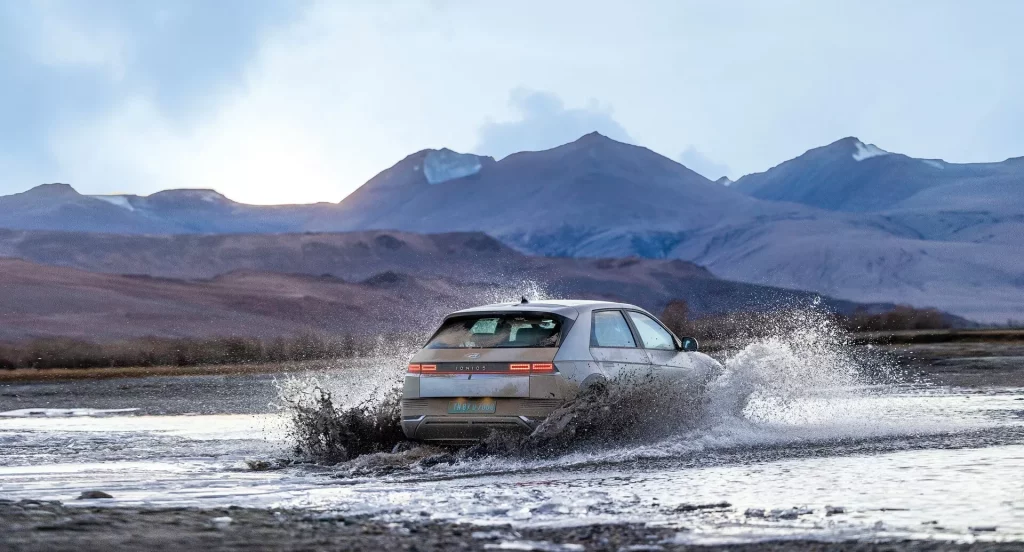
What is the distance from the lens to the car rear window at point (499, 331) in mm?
12258

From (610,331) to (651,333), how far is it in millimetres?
1096

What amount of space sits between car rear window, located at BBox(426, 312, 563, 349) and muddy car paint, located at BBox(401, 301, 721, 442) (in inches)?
2.6

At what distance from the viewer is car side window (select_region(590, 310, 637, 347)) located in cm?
1271

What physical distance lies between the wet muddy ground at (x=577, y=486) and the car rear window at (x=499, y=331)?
3.61 ft

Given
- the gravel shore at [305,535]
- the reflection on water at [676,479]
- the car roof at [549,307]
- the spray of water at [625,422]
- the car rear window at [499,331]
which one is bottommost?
the gravel shore at [305,535]

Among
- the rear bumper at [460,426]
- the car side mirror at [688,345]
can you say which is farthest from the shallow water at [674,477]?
the car side mirror at [688,345]

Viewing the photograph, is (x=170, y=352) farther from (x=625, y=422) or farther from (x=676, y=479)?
(x=676, y=479)

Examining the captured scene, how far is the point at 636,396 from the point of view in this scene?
1295 centimetres

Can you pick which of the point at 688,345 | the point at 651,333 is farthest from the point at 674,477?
the point at 688,345

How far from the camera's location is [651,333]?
14.0 metres

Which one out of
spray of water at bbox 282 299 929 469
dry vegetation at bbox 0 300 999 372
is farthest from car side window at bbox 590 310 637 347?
dry vegetation at bbox 0 300 999 372

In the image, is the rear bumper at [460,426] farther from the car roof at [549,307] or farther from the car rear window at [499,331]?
the car roof at [549,307]

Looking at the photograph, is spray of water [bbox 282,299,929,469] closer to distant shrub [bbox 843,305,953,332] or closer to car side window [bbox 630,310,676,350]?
car side window [bbox 630,310,676,350]

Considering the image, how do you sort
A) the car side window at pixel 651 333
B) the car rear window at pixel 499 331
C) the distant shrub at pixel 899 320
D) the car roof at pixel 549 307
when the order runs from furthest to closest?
the distant shrub at pixel 899 320 → the car side window at pixel 651 333 → the car roof at pixel 549 307 → the car rear window at pixel 499 331
